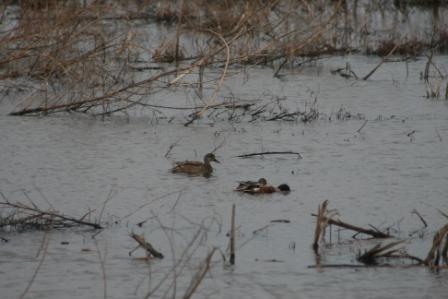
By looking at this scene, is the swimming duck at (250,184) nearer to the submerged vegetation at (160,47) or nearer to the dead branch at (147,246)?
the submerged vegetation at (160,47)

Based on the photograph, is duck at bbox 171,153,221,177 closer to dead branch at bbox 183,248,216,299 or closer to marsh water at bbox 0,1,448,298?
marsh water at bbox 0,1,448,298

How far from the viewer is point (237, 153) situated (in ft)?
41.7

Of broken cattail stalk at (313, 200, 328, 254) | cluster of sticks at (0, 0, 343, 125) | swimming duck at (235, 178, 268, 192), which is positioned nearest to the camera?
broken cattail stalk at (313, 200, 328, 254)

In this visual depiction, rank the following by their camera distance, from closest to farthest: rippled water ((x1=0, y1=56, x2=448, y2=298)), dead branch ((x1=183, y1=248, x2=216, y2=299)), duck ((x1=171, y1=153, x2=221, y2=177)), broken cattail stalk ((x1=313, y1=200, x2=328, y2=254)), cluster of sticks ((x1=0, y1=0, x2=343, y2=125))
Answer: dead branch ((x1=183, y1=248, x2=216, y2=299)) → rippled water ((x1=0, y1=56, x2=448, y2=298)) → broken cattail stalk ((x1=313, y1=200, x2=328, y2=254)) → duck ((x1=171, y1=153, x2=221, y2=177)) → cluster of sticks ((x1=0, y1=0, x2=343, y2=125))

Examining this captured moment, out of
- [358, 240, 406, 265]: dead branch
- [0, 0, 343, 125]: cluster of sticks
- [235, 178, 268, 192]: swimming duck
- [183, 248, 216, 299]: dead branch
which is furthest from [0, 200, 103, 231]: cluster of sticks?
[0, 0, 343, 125]: cluster of sticks

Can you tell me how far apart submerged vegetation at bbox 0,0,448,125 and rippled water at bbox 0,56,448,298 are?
47 cm

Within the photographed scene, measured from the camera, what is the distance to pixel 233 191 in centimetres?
1069

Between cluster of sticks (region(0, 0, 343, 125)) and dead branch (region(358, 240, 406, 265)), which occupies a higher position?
cluster of sticks (region(0, 0, 343, 125))

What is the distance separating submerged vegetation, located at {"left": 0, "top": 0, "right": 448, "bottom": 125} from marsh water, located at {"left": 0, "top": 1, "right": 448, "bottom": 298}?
1.09ft

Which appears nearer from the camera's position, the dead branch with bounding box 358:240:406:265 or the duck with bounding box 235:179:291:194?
the dead branch with bounding box 358:240:406:265

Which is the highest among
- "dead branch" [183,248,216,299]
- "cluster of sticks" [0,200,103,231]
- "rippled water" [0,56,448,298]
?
"dead branch" [183,248,216,299]

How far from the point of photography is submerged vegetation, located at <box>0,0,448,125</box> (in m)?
12.2

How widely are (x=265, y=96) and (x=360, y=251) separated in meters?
8.20

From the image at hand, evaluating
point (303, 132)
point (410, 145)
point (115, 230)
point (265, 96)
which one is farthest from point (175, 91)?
point (115, 230)
